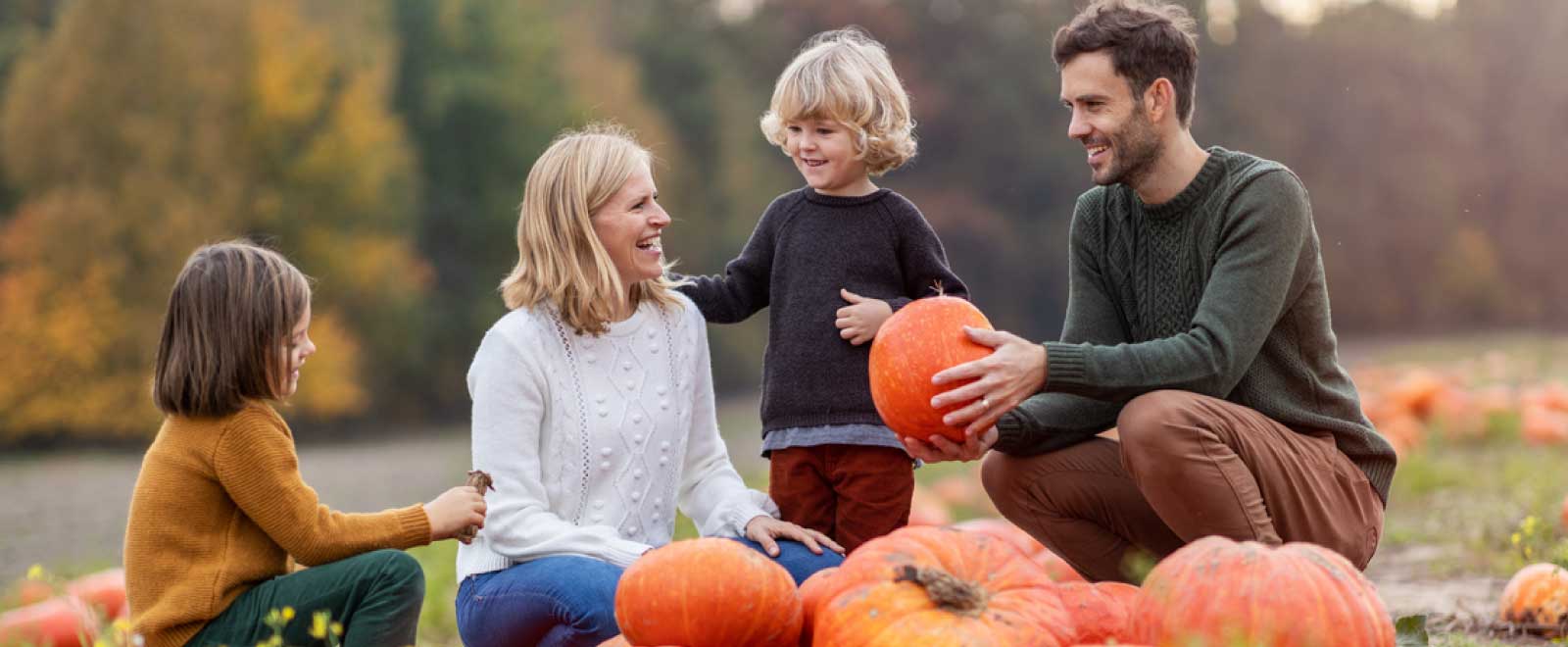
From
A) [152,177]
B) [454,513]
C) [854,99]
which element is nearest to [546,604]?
[454,513]

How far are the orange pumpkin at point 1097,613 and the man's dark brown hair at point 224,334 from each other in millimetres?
1817

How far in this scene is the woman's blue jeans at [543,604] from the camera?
11.0 ft

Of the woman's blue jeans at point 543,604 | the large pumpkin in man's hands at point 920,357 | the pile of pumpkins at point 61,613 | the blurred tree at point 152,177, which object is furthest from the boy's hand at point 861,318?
the blurred tree at point 152,177

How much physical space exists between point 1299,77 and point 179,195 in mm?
31969

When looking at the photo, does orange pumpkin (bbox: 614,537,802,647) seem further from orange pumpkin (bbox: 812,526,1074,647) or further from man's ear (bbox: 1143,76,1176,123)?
man's ear (bbox: 1143,76,1176,123)

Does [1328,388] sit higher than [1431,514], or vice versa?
[1328,388]

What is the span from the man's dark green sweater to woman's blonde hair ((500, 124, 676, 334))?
1105 mm

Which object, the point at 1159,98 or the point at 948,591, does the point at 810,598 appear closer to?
the point at 948,591

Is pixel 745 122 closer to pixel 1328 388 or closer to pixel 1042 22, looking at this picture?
pixel 1042 22

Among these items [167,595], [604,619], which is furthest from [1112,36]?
[167,595]

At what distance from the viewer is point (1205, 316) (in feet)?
11.5

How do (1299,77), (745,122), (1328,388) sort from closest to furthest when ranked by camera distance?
(1328,388) < (745,122) < (1299,77)

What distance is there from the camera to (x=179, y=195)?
19203mm

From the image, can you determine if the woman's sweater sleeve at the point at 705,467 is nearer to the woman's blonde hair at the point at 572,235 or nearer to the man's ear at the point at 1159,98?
the woman's blonde hair at the point at 572,235
